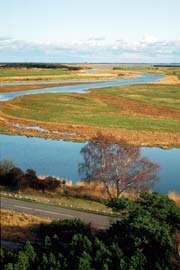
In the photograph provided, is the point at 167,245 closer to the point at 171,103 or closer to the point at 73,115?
the point at 73,115

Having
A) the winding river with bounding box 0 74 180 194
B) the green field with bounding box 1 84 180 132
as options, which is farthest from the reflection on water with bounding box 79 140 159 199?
the green field with bounding box 1 84 180 132

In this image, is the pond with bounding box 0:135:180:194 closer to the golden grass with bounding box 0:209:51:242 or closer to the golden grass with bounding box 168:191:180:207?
the golden grass with bounding box 168:191:180:207

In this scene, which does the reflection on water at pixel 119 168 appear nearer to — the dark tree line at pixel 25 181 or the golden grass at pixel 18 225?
the dark tree line at pixel 25 181

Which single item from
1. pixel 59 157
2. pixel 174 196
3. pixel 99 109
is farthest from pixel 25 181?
pixel 99 109

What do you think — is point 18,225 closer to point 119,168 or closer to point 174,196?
point 119,168

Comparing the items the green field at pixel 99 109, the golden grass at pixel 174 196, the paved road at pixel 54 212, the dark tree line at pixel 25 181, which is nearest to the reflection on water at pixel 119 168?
the golden grass at pixel 174 196

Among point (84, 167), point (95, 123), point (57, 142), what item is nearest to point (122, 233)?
point (84, 167)
